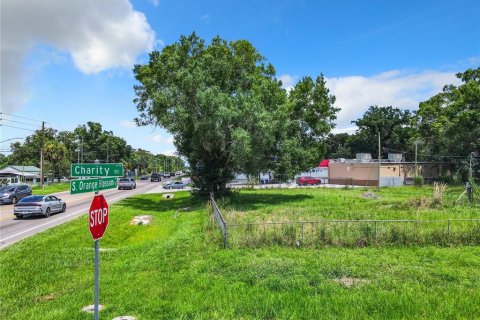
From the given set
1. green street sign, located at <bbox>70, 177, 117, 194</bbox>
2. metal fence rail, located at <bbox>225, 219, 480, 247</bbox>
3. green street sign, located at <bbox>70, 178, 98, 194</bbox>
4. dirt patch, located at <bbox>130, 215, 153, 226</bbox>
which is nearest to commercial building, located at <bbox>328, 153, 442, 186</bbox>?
dirt patch, located at <bbox>130, 215, 153, 226</bbox>

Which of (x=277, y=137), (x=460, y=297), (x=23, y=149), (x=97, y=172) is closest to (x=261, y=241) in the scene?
(x=460, y=297)

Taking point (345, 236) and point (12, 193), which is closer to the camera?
point (345, 236)

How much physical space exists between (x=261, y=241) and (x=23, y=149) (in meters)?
108

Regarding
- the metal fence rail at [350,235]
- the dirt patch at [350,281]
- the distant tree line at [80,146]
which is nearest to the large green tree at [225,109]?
the metal fence rail at [350,235]

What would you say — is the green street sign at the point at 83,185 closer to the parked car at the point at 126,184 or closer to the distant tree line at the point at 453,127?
the distant tree line at the point at 453,127

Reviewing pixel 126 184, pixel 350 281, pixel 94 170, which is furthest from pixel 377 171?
pixel 94 170

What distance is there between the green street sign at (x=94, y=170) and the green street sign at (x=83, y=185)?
29cm

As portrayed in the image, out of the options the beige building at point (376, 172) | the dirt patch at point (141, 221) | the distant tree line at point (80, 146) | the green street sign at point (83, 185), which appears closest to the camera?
the green street sign at point (83, 185)

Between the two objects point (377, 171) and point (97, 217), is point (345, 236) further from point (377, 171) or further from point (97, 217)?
point (377, 171)

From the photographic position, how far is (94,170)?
22.2 ft

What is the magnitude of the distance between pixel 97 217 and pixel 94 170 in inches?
41.9

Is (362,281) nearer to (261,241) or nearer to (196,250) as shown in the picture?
(261,241)

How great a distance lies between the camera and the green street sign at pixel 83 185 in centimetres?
618

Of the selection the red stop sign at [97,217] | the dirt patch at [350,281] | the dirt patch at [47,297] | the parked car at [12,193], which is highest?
the red stop sign at [97,217]
